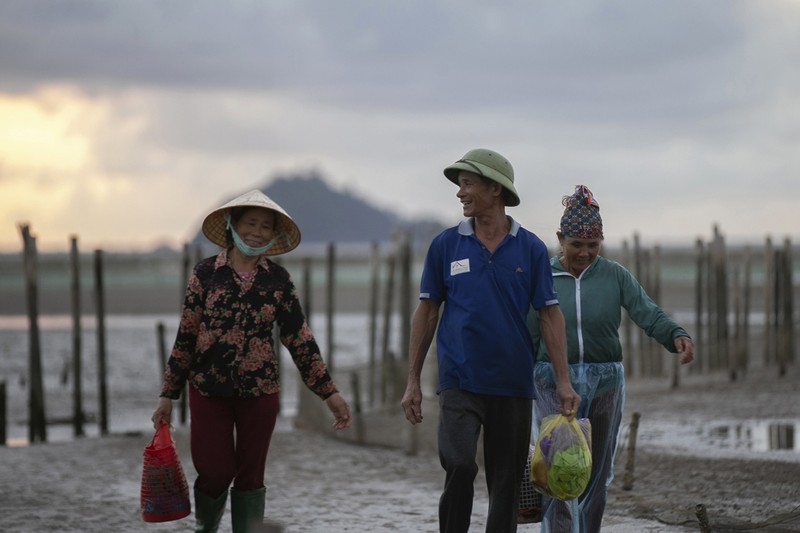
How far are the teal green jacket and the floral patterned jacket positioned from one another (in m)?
1.16

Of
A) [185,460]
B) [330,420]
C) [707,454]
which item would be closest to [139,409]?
[330,420]

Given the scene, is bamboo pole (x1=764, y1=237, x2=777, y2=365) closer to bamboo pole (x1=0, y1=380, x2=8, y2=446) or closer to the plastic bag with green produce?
bamboo pole (x1=0, y1=380, x2=8, y2=446)

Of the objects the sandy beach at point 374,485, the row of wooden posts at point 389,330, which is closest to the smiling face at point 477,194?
the sandy beach at point 374,485

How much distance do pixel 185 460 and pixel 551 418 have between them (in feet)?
21.6

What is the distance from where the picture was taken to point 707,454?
34.0 ft

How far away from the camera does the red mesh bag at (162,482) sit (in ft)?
17.1

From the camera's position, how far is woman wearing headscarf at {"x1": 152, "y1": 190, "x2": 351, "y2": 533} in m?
5.16

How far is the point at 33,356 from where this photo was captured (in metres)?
14.2

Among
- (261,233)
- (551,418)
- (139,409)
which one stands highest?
(261,233)

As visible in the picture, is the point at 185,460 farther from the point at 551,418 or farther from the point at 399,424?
the point at 551,418

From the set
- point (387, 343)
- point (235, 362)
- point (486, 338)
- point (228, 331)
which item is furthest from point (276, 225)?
point (387, 343)

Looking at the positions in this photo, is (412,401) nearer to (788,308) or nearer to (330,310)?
(330,310)

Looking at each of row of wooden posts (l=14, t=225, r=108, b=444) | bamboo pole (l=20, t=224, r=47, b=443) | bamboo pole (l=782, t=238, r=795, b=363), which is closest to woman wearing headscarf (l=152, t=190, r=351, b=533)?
row of wooden posts (l=14, t=225, r=108, b=444)

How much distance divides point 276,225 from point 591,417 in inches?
65.9
